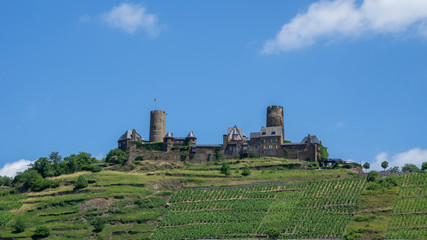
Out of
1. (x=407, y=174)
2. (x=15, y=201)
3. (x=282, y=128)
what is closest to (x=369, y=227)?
(x=407, y=174)

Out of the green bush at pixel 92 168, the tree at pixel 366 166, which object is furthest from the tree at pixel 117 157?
the tree at pixel 366 166

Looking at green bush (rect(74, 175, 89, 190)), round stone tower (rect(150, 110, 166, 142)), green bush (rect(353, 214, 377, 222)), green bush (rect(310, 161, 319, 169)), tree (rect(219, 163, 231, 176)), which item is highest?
round stone tower (rect(150, 110, 166, 142))

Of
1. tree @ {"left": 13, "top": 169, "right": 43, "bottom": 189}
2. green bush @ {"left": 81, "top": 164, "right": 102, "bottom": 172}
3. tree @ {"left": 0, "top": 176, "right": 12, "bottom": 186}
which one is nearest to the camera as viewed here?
tree @ {"left": 13, "top": 169, "right": 43, "bottom": 189}

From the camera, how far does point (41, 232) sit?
287 ft

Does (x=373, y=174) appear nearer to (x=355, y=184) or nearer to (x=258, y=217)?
(x=355, y=184)

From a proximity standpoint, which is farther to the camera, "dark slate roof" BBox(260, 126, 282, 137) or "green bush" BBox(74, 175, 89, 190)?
"dark slate roof" BBox(260, 126, 282, 137)

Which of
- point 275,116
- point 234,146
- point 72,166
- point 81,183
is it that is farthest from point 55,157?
point 275,116

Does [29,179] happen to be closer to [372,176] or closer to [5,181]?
[5,181]

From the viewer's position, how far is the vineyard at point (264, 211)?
83938 mm

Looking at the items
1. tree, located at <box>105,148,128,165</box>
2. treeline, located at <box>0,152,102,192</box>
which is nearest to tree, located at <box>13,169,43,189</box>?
treeline, located at <box>0,152,102,192</box>

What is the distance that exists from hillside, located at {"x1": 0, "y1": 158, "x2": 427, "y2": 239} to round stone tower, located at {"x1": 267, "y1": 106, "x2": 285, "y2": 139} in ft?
48.6

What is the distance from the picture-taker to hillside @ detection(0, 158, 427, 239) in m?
82.6

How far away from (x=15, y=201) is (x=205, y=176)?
30.0 m

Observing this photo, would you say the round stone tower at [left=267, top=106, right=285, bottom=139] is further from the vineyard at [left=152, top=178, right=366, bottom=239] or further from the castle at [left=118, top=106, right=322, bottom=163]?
the vineyard at [left=152, top=178, right=366, bottom=239]
